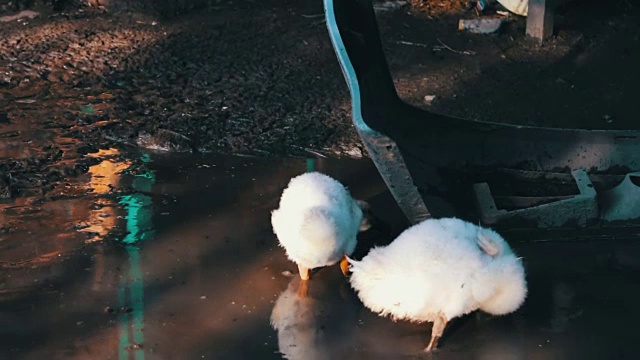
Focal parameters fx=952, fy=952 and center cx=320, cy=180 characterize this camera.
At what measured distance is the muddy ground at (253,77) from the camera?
5.99 metres

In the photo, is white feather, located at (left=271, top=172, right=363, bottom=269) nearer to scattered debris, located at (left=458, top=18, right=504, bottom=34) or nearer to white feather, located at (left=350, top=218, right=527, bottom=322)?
white feather, located at (left=350, top=218, right=527, bottom=322)

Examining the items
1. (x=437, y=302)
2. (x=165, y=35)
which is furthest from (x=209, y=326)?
(x=165, y=35)

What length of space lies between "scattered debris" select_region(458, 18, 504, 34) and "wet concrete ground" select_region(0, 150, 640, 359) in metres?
2.52

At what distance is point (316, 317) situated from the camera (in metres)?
4.44

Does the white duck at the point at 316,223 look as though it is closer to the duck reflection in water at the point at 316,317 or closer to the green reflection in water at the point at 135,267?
the duck reflection in water at the point at 316,317

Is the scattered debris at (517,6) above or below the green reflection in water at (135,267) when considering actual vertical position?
below

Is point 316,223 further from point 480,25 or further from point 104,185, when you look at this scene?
point 480,25

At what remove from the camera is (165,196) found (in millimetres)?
5398

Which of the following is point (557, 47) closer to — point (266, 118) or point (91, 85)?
point (266, 118)

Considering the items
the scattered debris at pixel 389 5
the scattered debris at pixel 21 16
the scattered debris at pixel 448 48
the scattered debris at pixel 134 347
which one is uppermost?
the scattered debris at pixel 134 347

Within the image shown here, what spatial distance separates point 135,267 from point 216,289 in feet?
1.47

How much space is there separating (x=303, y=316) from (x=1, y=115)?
289 centimetres

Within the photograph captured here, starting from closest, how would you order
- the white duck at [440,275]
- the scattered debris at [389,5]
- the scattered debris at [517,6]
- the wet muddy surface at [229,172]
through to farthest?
the white duck at [440,275] → the wet muddy surface at [229,172] → the scattered debris at [517,6] → the scattered debris at [389,5]

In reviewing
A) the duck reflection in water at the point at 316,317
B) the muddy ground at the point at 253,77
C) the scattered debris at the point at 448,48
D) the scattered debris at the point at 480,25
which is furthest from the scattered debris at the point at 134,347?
the scattered debris at the point at 480,25
